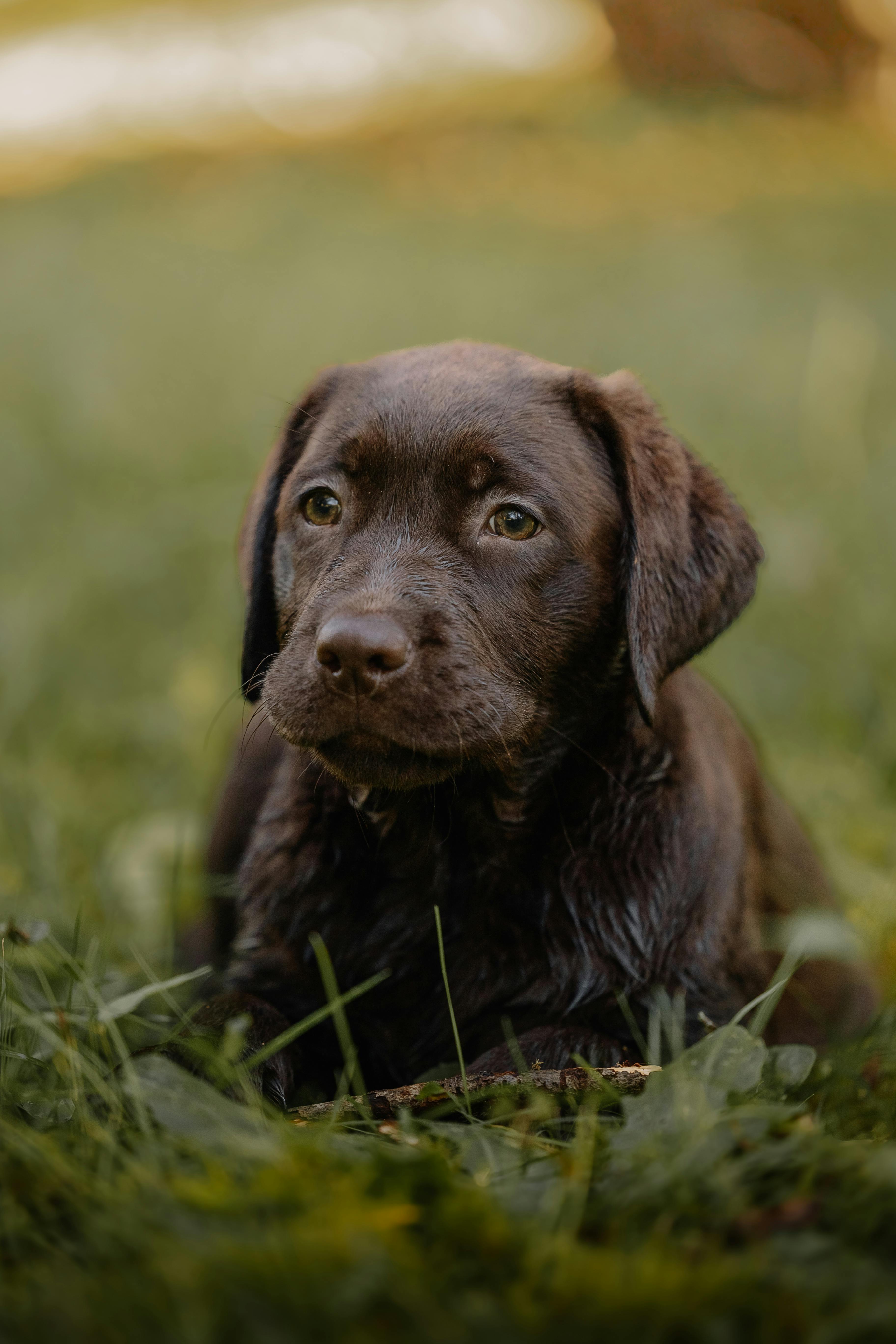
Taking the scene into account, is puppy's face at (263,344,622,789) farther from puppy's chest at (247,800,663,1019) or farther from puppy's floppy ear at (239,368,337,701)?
puppy's chest at (247,800,663,1019)

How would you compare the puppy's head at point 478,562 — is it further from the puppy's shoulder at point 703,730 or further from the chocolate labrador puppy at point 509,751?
the puppy's shoulder at point 703,730

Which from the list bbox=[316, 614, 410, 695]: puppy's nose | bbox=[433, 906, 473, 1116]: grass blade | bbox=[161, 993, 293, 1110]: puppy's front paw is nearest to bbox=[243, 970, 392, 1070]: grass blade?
bbox=[161, 993, 293, 1110]: puppy's front paw

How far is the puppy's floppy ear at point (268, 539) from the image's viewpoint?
3023 mm

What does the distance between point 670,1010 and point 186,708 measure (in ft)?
9.62

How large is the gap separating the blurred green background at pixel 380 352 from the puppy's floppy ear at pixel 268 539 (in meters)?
0.57

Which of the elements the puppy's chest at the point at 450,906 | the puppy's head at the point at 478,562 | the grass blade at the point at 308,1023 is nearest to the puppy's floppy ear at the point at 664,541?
the puppy's head at the point at 478,562

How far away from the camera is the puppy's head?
235cm

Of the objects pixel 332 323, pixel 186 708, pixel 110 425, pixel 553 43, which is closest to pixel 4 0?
pixel 553 43

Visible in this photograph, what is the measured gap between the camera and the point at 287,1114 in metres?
2.18

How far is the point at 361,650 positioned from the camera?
2.23 meters

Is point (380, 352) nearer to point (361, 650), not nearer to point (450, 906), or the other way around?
point (450, 906)

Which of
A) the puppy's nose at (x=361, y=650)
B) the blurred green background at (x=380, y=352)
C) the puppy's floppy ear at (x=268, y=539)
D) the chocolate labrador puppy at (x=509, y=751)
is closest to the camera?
the puppy's nose at (x=361, y=650)

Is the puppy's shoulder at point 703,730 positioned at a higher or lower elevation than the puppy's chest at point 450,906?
higher

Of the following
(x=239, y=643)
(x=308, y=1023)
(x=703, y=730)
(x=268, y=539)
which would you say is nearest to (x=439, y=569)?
(x=268, y=539)
